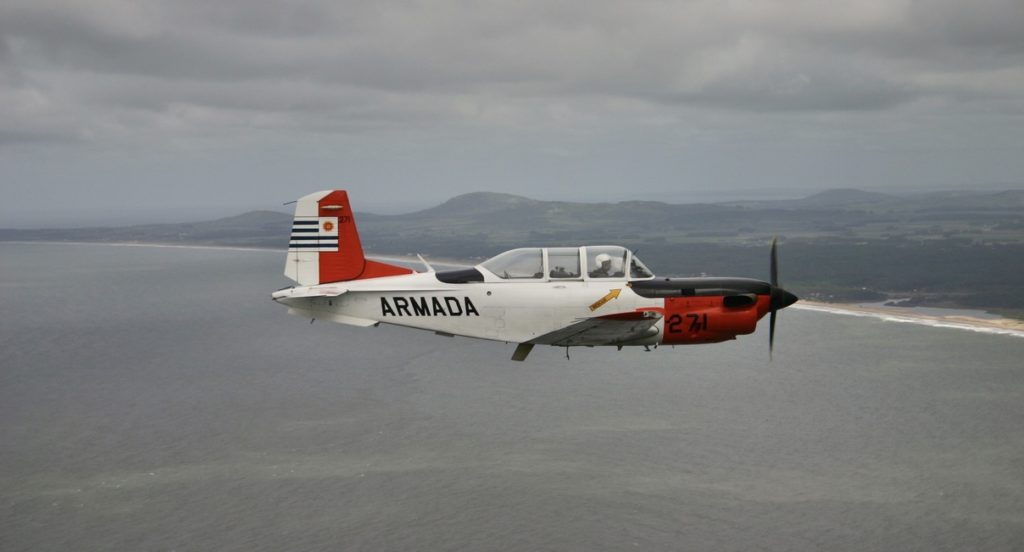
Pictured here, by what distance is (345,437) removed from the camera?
61.5m

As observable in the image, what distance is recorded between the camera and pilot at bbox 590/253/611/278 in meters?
24.0

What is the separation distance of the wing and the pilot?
1.34m

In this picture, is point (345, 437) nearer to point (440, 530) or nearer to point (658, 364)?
point (440, 530)

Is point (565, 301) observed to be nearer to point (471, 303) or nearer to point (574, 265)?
point (574, 265)

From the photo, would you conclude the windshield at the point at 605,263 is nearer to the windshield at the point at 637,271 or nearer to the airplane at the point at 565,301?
the airplane at the point at 565,301

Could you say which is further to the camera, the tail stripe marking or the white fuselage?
the tail stripe marking

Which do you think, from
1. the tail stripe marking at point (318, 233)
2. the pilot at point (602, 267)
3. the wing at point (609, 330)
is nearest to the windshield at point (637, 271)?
the pilot at point (602, 267)

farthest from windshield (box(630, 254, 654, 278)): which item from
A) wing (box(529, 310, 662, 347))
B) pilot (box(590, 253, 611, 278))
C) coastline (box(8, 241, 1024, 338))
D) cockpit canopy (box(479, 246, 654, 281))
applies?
coastline (box(8, 241, 1024, 338))

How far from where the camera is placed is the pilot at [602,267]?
24.0 metres

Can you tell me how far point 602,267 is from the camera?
78.8 feet

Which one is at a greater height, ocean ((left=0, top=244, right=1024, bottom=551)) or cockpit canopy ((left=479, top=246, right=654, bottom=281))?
cockpit canopy ((left=479, top=246, right=654, bottom=281))

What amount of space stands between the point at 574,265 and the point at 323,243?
8352 millimetres

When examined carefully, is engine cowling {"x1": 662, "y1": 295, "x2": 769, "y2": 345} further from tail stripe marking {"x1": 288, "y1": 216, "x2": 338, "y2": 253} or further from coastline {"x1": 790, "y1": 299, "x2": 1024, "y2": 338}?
coastline {"x1": 790, "y1": 299, "x2": 1024, "y2": 338}

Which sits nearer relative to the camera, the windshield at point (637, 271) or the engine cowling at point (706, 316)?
the engine cowling at point (706, 316)
